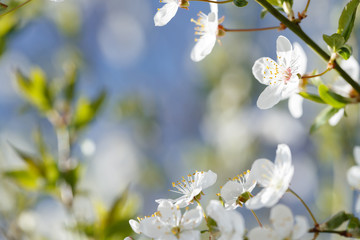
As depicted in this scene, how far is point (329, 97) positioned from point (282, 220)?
21cm

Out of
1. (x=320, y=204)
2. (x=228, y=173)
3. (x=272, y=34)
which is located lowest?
(x=320, y=204)

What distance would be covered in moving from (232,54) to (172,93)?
0.59 m

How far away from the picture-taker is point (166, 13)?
666 millimetres

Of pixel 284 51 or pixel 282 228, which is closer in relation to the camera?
pixel 282 228

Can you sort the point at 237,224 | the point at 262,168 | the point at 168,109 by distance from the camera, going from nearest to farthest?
the point at 237,224, the point at 262,168, the point at 168,109

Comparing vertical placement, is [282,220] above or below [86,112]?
below

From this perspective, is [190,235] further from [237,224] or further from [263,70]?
[263,70]

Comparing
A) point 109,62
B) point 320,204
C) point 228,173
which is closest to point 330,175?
point 320,204

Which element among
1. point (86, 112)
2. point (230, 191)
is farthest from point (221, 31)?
point (86, 112)

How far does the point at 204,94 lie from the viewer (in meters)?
2.74

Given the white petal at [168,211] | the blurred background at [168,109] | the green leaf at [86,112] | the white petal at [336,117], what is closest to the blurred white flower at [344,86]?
the white petal at [336,117]

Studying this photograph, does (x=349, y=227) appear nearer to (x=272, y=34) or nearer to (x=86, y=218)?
(x=86, y=218)

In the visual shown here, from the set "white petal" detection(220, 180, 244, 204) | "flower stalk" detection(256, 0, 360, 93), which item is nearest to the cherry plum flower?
"flower stalk" detection(256, 0, 360, 93)

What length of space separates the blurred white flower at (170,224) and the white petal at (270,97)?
6.7 inches
